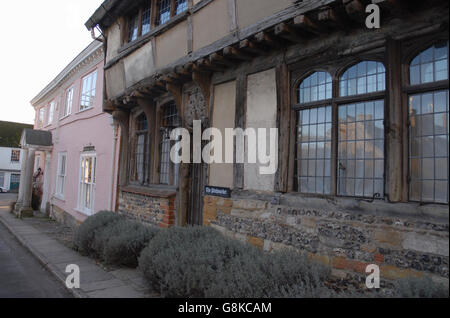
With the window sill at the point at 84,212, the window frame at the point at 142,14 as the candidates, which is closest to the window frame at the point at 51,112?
the window sill at the point at 84,212

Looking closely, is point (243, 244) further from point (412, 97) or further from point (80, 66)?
point (80, 66)

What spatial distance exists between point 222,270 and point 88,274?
3200 mm

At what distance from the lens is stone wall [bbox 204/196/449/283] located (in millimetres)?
3365

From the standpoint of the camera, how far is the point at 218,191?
604cm

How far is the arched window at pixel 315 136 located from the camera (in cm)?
463

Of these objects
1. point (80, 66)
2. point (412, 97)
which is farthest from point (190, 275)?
point (80, 66)

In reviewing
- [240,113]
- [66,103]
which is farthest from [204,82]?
[66,103]

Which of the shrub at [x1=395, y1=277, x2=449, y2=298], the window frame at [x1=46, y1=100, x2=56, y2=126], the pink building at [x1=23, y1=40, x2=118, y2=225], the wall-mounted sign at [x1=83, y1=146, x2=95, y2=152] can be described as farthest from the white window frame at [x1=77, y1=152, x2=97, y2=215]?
the shrub at [x1=395, y1=277, x2=449, y2=298]

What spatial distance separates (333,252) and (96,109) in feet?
34.1

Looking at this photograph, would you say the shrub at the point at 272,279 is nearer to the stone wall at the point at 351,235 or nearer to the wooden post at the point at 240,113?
the stone wall at the point at 351,235

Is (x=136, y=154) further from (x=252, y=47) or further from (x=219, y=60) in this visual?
(x=252, y=47)

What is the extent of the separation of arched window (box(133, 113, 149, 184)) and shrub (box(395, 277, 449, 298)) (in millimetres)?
7160

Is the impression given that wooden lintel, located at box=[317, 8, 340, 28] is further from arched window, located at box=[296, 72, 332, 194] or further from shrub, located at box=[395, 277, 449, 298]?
shrub, located at box=[395, 277, 449, 298]

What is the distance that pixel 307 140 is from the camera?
4887mm
